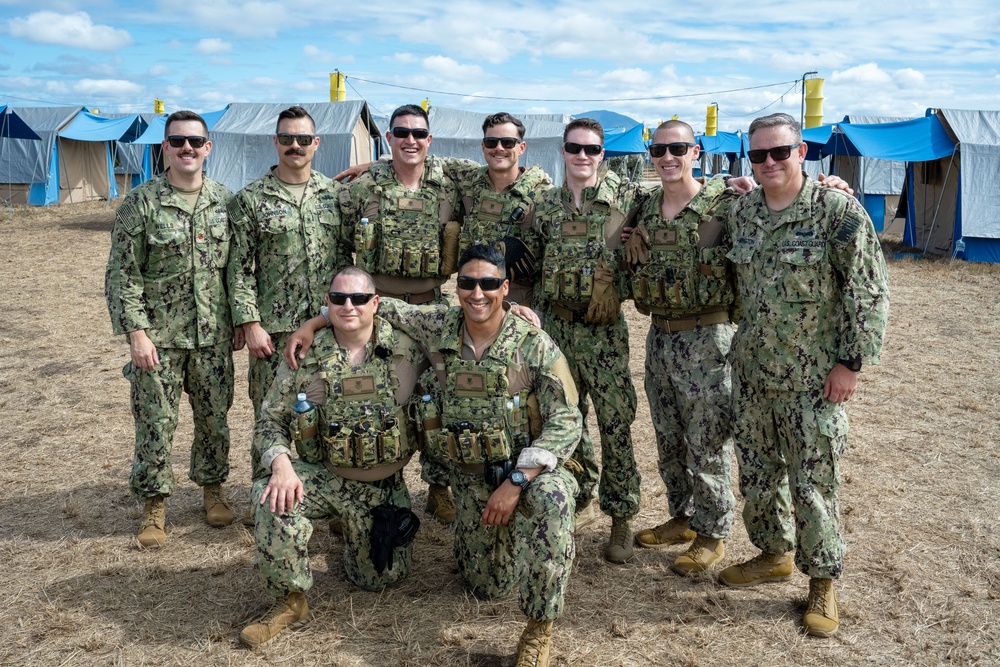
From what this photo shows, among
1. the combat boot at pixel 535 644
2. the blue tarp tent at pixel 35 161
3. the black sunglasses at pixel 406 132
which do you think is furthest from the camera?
the blue tarp tent at pixel 35 161

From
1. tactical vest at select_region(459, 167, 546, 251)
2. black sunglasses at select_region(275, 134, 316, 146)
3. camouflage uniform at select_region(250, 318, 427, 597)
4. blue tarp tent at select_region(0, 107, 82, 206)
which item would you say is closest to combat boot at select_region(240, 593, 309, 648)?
camouflage uniform at select_region(250, 318, 427, 597)

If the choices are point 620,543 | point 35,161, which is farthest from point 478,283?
point 35,161

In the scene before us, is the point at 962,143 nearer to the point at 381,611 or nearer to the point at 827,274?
the point at 827,274

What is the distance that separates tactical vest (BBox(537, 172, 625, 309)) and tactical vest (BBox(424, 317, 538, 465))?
2.12 ft

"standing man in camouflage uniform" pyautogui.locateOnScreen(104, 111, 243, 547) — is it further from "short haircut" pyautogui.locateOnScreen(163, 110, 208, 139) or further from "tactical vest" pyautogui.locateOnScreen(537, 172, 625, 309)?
"tactical vest" pyautogui.locateOnScreen(537, 172, 625, 309)

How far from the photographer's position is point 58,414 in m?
7.41

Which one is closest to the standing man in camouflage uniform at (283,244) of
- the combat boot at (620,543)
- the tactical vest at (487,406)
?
the tactical vest at (487,406)

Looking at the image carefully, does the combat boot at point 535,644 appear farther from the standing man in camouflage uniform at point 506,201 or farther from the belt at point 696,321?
the standing man in camouflage uniform at point 506,201

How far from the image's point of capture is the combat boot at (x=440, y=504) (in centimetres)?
530

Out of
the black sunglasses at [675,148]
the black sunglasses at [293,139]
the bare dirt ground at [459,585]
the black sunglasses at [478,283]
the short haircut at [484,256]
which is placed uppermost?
the black sunglasses at [293,139]

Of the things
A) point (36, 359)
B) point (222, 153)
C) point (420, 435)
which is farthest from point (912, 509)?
point (222, 153)

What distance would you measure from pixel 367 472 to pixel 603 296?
5.44ft

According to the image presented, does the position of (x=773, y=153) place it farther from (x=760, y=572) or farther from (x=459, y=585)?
(x=459, y=585)

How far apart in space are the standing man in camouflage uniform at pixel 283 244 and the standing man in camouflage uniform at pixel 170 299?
0.17m
